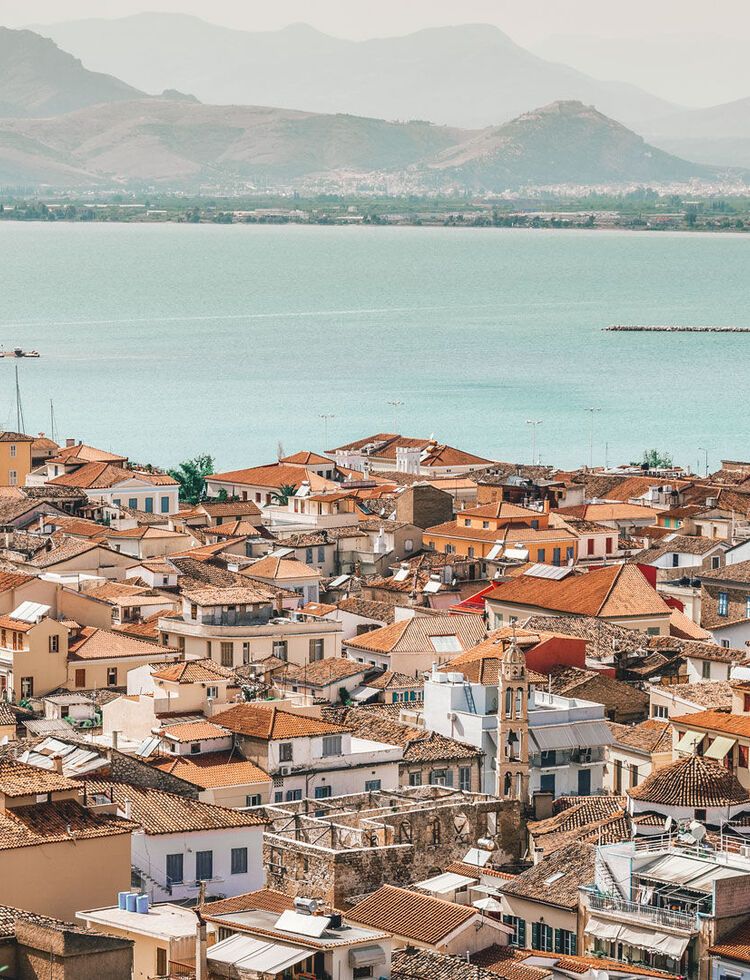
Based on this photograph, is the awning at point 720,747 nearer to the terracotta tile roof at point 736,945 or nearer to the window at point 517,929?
the window at point 517,929

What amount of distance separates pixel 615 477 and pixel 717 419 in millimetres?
32149

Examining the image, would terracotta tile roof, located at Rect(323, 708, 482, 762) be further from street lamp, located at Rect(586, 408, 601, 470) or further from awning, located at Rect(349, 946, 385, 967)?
street lamp, located at Rect(586, 408, 601, 470)

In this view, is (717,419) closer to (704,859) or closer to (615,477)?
(615,477)

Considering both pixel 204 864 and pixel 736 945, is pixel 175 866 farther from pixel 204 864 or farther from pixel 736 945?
pixel 736 945

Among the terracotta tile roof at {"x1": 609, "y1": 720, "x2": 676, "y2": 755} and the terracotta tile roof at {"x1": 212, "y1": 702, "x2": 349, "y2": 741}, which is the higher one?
the terracotta tile roof at {"x1": 212, "y1": 702, "x2": 349, "y2": 741}

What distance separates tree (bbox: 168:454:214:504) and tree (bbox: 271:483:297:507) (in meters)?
1.32

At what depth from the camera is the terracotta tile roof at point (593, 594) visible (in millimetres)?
25344

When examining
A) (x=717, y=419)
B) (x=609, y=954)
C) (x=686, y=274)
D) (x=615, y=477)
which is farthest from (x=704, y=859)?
(x=686, y=274)

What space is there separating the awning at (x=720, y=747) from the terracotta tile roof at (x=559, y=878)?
310 centimetres

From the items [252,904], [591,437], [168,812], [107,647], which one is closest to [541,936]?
[252,904]

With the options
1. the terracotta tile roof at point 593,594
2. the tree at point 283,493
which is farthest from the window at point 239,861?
the tree at point 283,493

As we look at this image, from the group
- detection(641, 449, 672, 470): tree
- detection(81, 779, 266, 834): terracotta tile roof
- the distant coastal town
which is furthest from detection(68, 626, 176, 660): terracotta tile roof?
detection(641, 449, 672, 470): tree

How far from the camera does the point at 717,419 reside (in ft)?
239

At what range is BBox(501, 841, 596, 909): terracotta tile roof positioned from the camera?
1235 centimetres
